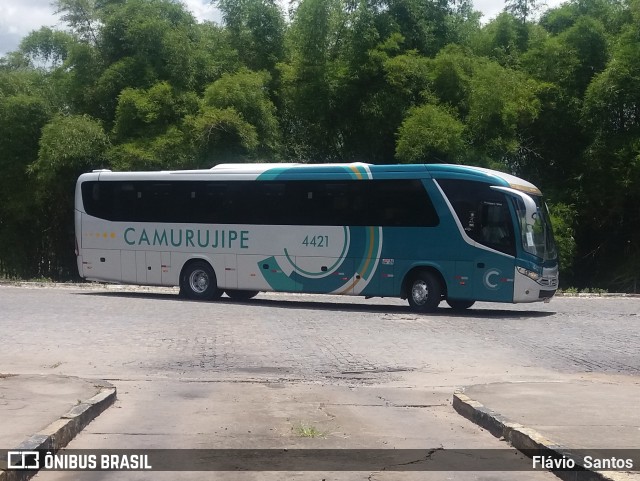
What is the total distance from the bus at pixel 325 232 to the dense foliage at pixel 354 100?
4.79 metres

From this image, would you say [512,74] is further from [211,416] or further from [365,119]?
[211,416]

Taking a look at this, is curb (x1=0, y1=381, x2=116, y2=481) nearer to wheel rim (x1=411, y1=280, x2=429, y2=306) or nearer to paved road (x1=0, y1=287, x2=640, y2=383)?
paved road (x1=0, y1=287, x2=640, y2=383)

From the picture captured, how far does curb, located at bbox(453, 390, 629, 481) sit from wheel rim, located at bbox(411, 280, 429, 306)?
11.0m

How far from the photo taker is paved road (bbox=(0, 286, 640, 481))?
841cm

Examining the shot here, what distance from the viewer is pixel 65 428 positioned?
7645 millimetres

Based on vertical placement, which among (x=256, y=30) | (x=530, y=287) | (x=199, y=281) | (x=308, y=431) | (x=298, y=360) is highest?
(x=256, y=30)

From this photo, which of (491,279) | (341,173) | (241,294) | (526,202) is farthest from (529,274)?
(241,294)

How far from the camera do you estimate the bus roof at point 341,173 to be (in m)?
20.8

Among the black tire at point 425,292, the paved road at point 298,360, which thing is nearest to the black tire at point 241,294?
the paved road at point 298,360

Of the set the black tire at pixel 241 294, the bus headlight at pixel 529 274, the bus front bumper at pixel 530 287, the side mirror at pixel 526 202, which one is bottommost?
the black tire at pixel 241 294

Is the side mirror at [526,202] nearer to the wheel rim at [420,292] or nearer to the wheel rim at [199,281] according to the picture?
the wheel rim at [420,292]

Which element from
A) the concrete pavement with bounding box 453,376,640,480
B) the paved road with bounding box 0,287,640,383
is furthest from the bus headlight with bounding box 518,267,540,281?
the concrete pavement with bounding box 453,376,640,480

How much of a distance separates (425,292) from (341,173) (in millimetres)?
3689

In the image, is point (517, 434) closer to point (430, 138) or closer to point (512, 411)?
point (512, 411)
